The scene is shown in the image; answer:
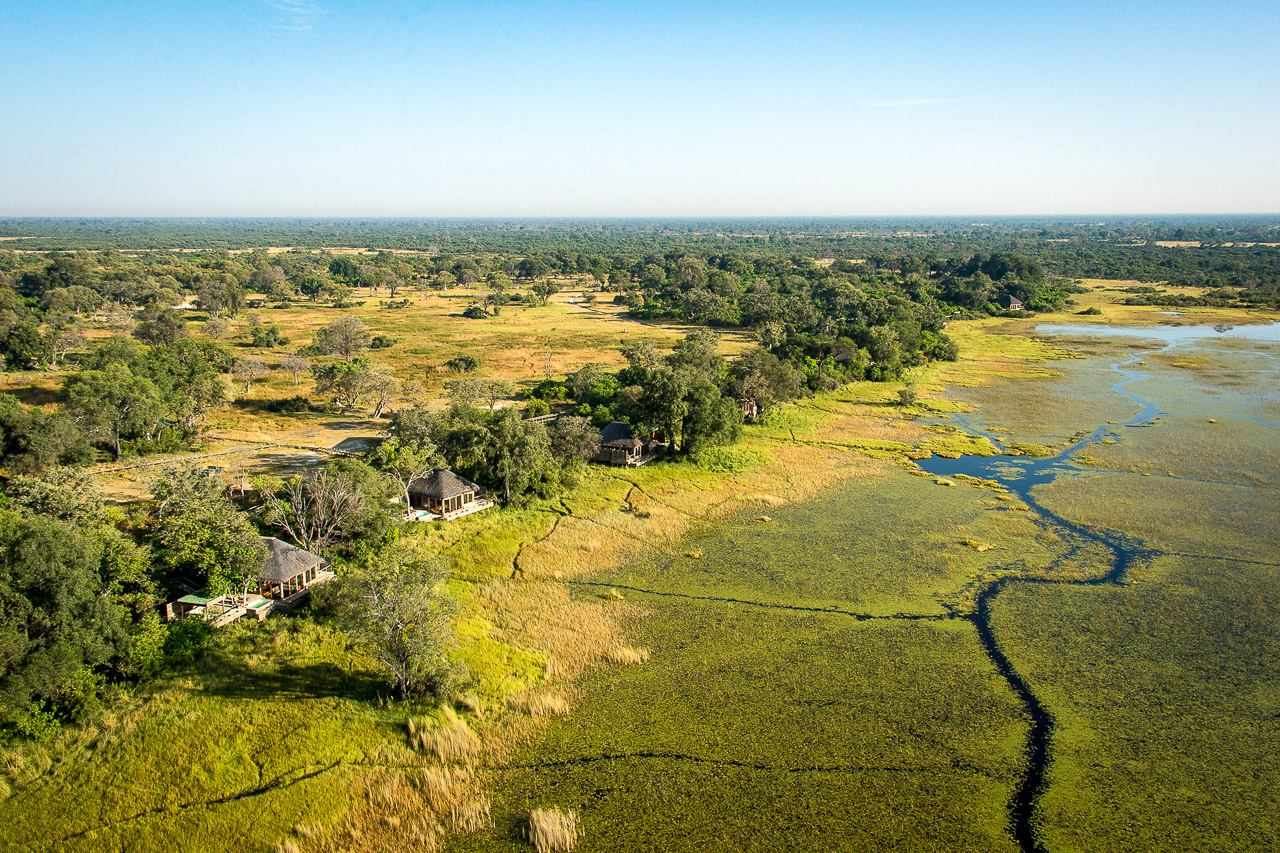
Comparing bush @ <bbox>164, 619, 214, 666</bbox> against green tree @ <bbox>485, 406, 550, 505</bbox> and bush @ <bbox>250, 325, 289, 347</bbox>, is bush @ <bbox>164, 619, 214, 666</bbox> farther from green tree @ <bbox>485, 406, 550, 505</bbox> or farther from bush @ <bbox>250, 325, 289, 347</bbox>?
bush @ <bbox>250, 325, 289, 347</bbox>

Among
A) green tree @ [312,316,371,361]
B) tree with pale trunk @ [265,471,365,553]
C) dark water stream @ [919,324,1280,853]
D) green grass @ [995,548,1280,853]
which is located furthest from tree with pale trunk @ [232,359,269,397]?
green grass @ [995,548,1280,853]

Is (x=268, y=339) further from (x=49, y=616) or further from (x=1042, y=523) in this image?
(x=1042, y=523)

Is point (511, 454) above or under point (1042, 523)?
above

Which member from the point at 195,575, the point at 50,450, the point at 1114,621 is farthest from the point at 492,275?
the point at 1114,621

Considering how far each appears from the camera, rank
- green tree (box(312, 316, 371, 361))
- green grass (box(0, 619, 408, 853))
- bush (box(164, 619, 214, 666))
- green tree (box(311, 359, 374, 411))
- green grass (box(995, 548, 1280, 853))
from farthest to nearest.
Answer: green tree (box(312, 316, 371, 361)), green tree (box(311, 359, 374, 411)), bush (box(164, 619, 214, 666)), green grass (box(995, 548, 1280, 853)), green grass (box(0, 619, 408, 853))

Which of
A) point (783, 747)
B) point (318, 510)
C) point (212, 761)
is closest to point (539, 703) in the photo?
point (783, 747)

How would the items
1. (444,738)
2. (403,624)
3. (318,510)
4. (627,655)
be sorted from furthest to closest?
(318,510)
(627,655)
(403,624)
(444,738)
